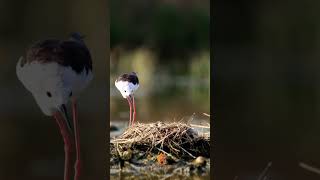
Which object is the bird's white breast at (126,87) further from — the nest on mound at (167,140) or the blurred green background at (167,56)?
the nest on mound at (167,140)

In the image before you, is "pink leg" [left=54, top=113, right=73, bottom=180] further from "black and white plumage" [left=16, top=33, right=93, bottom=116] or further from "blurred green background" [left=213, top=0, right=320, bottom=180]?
"blurred green background" [left=213, top=0, right=320, bottom=180]

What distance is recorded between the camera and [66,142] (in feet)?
6.63

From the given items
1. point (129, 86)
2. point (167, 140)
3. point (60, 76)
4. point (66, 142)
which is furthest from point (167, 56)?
point (66, 142)

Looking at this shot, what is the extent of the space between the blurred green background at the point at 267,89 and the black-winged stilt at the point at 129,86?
356 mm

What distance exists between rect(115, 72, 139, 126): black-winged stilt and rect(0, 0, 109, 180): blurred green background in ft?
0.21

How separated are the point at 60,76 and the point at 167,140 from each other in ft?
1.75

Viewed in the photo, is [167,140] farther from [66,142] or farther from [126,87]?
[66,142]

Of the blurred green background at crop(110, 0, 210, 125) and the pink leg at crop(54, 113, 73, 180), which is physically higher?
the blurred green background at crop(110, 0, 210, 125)

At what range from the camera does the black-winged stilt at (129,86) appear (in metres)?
2.06

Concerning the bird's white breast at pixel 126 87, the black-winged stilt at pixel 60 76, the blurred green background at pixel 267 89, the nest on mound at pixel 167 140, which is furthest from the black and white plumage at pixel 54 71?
the blurred green background at pixel 267 89

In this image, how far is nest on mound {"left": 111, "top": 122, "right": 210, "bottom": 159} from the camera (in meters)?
2.08

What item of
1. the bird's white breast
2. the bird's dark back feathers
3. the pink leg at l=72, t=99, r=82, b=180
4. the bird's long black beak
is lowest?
the pink leg at l=72, t=99, r=82, b=180

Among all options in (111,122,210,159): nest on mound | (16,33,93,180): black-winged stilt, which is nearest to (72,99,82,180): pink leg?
(16,33,93,180): black-winged stilt

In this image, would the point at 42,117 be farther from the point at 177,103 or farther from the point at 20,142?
the point at 177,103
